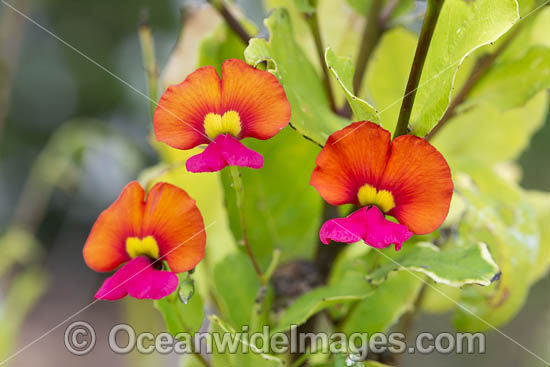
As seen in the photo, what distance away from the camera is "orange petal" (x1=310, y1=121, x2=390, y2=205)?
0.73ft

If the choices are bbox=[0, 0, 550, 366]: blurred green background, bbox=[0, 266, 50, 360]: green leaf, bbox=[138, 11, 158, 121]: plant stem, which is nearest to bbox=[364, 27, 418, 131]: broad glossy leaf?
bbox=[138, 11, 158, 121]: plant stem

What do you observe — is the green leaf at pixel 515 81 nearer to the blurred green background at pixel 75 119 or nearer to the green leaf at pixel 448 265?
the green leaf at pixel 448 265

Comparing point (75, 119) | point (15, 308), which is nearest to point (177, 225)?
point (15, 308)

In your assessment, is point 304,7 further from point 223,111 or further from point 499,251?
point 499,251

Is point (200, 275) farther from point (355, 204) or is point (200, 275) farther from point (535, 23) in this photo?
point (535, 23)

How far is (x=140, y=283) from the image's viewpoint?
0.24m

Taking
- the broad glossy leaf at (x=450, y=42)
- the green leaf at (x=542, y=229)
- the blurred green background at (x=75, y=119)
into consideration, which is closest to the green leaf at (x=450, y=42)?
Result: the broad glossy leaf at (x=450, y=42)

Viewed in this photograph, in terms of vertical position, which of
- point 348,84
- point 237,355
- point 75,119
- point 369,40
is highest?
point 75,119

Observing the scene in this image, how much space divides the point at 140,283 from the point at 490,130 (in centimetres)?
31

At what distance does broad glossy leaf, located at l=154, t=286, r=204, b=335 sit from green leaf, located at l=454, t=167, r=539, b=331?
0.55 feet

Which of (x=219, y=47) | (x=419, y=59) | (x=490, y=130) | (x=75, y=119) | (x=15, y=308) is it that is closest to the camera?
(x=419, y=59)

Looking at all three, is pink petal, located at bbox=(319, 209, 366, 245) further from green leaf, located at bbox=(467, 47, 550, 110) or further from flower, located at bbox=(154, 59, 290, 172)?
green leaf, located at bbox=(467, 47, 550, 110)

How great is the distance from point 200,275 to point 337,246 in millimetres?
114

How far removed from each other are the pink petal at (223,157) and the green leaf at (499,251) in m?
0.18
